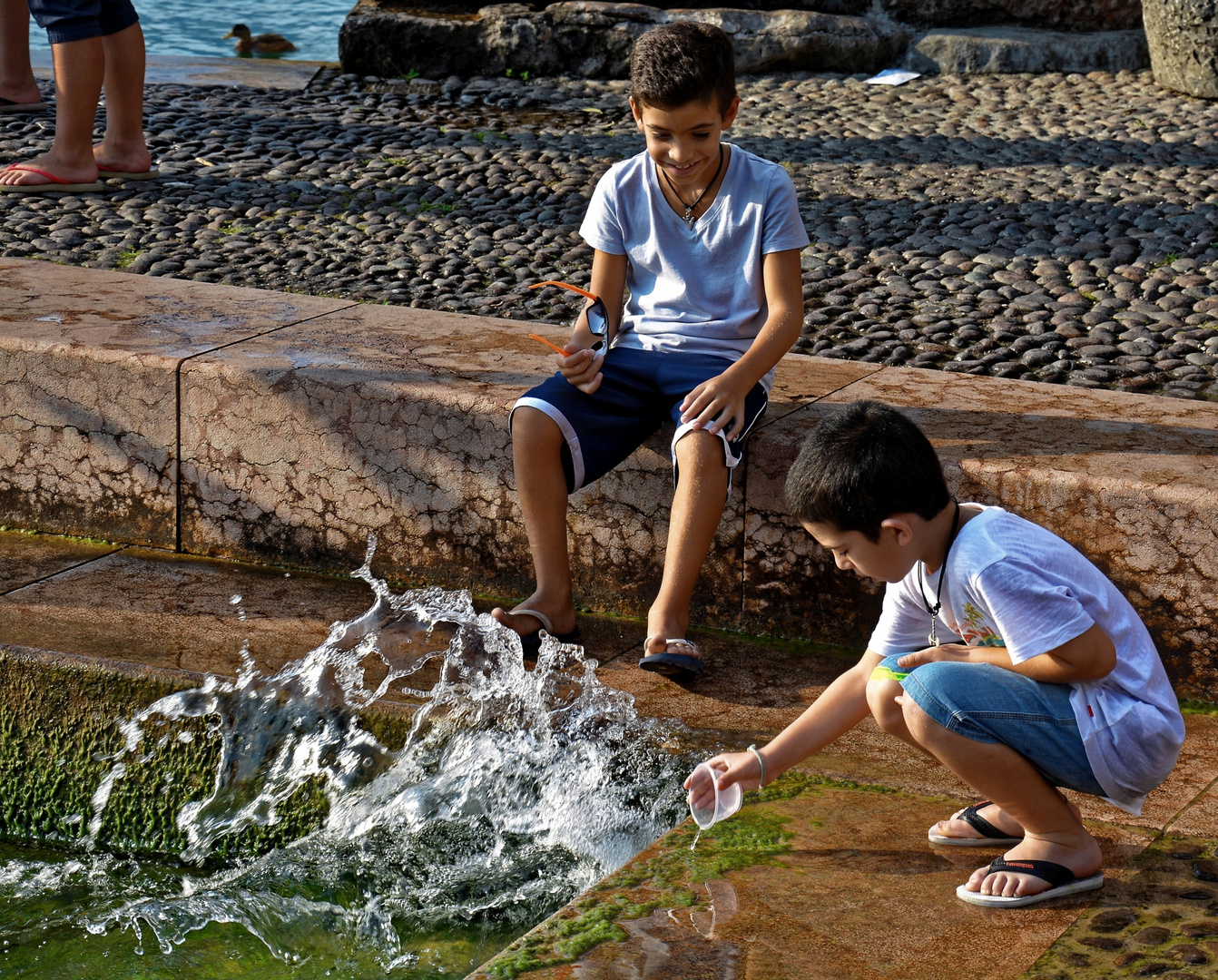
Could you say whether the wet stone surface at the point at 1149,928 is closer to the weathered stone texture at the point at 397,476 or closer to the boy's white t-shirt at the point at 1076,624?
the boy's white t-shirt at the point at 1076,624

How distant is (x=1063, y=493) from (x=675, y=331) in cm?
85

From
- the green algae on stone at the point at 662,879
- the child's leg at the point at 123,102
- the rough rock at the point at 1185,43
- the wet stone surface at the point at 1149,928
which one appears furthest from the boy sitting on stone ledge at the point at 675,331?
the rough rock at the point at 1185,43

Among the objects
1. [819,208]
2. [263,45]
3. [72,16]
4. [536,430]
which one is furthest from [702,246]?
[263,45]

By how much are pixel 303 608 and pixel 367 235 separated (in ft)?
7.53

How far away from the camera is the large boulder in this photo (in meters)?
8.07

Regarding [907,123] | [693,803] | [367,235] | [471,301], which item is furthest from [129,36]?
[693,803]

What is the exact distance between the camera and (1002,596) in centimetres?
195

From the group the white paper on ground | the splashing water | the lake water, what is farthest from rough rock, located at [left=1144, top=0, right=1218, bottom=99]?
the lake water

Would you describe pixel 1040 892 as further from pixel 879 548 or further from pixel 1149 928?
pixel 879 548

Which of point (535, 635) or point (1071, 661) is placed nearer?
point (1071, 661)

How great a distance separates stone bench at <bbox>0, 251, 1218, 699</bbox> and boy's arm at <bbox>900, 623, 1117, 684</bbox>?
0.76m

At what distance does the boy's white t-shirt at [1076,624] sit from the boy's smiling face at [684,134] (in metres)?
1.13

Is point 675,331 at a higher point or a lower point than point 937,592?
higher

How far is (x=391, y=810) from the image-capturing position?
249 centimetres
